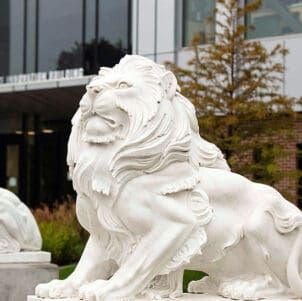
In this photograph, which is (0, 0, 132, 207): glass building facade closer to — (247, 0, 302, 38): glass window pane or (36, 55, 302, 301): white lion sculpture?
(247, 0, 302, 38): glass window pane

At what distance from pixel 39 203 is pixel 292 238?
24.1 m

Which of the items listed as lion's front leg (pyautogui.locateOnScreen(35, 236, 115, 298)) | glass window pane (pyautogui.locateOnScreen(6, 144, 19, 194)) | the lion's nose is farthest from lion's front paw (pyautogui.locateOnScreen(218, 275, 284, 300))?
glass window pane (pyautogui.locateOnScreen(6, 144, 19, 194))

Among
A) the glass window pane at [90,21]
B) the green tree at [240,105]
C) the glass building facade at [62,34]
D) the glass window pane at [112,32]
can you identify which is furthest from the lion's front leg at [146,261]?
the glass window pane at [90,21]

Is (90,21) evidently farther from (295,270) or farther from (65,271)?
(295,270)

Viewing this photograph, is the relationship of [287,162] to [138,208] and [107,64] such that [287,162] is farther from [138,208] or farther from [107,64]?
[138,208]

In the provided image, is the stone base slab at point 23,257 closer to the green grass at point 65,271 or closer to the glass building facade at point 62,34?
the green grass at point 65,271

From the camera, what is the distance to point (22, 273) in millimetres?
9867

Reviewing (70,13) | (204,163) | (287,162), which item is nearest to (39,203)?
(70,13)

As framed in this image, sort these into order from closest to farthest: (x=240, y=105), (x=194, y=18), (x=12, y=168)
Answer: (x=240, y=105) < (x=194, y=18) < (x=12, y=168)

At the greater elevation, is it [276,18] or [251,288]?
[276,18]

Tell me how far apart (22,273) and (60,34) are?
54.0ft

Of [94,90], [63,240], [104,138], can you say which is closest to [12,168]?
[63,240]

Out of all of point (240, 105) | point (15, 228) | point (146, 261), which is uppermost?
point (240, 105)

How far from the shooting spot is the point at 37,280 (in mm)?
9883
